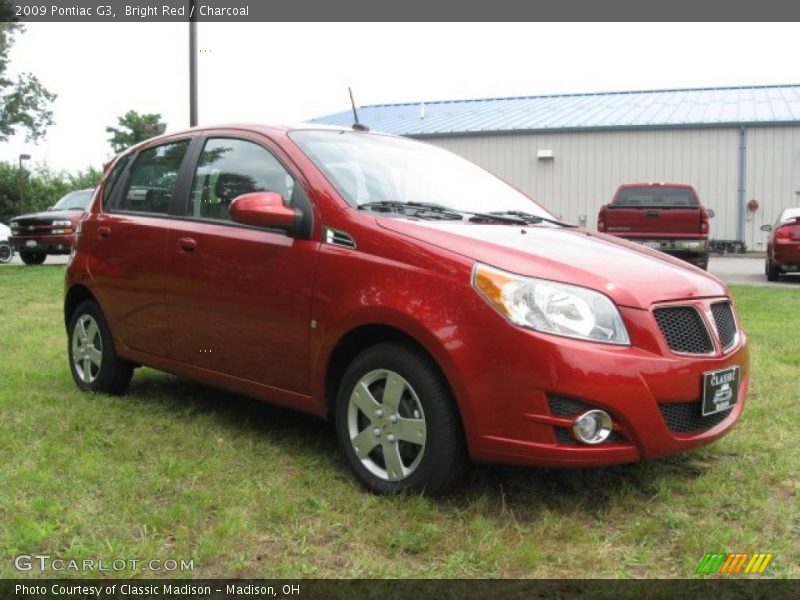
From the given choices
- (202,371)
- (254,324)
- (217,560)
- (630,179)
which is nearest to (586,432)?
(217,560)

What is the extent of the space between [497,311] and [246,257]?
4.79 feet

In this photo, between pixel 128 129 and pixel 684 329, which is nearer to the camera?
pixel 684 329

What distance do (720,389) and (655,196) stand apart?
512 inches

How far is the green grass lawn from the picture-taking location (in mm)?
2979

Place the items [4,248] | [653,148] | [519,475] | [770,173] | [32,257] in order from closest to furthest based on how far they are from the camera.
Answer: [519,475] < [32,257] < [4,248] < [770,173] < [653,148]

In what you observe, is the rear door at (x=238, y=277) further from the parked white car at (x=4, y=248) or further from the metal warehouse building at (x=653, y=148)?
the metal warehouse building at (x=653, y=148)

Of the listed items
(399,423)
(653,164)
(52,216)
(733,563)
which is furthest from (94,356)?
(653,164)

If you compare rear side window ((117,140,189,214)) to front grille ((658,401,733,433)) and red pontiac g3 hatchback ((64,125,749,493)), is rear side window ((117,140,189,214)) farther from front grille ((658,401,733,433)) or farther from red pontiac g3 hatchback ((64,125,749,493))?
front grille ((658,401,733,433))

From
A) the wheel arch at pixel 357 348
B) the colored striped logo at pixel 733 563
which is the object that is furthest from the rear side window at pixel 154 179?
the colored striped logo at pixel 733 563

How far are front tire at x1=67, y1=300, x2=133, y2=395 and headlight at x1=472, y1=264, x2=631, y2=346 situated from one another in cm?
289

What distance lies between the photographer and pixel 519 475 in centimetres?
384

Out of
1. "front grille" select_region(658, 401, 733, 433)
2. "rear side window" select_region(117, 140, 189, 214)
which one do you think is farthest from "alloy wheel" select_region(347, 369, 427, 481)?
"rear side window" select_region(117, 140, 189, 214)

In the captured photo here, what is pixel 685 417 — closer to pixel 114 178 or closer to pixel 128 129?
pixel 114 178

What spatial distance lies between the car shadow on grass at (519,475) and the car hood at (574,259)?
851 mm
